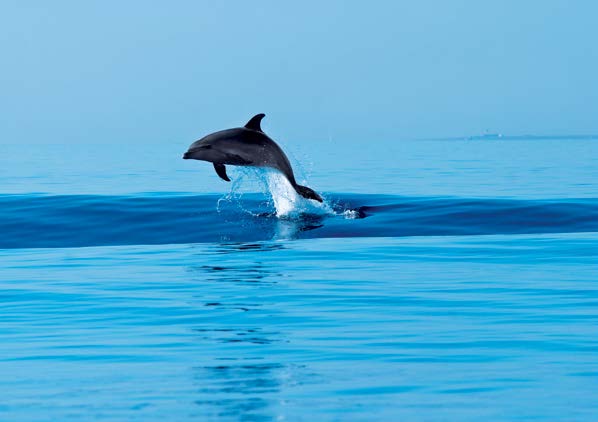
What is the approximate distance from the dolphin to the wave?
1625 mm

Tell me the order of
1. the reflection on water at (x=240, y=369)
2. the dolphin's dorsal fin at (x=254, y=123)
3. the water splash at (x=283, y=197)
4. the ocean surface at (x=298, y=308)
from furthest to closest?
the water splash at (x=283, y=197), the dolphin's dorsal fin at (x=254, y=123), the ocean surface at (x=298, y=308), the reflection on water at (x=240, y=369)

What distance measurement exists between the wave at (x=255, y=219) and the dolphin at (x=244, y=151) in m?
1.62

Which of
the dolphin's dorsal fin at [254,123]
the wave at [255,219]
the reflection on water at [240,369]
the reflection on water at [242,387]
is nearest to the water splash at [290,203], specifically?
the wave at [255,219]

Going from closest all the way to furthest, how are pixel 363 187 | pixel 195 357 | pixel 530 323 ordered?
pixel 195 357, pixel 530 323, pixel 363 187

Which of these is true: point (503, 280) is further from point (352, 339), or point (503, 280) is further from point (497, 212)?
point (497, 212)

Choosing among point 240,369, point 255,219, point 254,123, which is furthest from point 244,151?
point 240,369

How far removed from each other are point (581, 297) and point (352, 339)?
4714 mm

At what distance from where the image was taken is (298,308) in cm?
→ 1469

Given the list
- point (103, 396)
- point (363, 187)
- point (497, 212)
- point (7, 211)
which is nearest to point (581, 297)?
point (103, 396)

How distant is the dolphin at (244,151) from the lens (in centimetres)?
2375

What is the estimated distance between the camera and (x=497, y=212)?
28.1m

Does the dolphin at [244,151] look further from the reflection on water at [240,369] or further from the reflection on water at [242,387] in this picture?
the reflection on water at [242,387]

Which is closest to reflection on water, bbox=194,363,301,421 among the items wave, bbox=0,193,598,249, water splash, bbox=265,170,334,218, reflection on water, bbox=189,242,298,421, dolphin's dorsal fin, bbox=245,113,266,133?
reflection on water, bbox=189,242,298,421

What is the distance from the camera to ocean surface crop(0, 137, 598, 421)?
9.55 m
